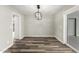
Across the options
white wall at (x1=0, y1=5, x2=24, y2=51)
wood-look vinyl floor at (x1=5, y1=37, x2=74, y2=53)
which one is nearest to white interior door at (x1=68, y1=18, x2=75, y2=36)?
wood-look vinyl floor at (x1=5, y1=37, x2=74, y2=53)

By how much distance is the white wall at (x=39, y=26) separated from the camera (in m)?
9.15

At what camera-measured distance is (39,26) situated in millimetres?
9195

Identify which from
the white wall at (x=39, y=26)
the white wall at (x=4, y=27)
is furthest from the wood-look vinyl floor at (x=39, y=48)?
the white wall at (x=39, y=26)

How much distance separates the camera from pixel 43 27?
9195 mm

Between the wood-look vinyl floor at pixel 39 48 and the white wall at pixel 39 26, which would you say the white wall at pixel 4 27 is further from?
the white wall at pixel 39 26

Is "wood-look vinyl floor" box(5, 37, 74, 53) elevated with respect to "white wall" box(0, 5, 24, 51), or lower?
lower

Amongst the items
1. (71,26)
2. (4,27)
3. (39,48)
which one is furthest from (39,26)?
(4,27)

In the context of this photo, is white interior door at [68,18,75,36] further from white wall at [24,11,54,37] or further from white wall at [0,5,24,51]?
white wall at [0,5,24,51]

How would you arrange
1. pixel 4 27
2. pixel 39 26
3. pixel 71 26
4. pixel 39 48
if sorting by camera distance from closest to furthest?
pixel 4 27 < pixel 39 48 < pixel 39 26 < pixel 71 26

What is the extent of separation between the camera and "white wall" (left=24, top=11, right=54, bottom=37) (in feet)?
30.0

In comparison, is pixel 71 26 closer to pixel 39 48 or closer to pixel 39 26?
pixel 39 26
